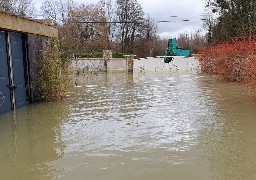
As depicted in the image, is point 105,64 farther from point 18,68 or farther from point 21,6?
point 18,68

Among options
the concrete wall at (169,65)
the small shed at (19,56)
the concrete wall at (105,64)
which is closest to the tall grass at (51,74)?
the small shed at (19,56)

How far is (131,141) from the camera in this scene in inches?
265

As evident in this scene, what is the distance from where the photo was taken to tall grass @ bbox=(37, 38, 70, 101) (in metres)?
12.0

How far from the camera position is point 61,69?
12.4 meters

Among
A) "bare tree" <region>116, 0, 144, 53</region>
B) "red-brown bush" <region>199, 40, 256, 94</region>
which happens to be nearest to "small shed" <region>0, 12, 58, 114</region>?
"red-brown bush" <region>199, 40, 256, 94</region>

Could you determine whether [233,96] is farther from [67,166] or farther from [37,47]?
[67,166]

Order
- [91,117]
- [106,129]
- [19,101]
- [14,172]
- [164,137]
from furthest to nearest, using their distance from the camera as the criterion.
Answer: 1. [19,101]
2. [91,117]
3. [106,129]
4. [164,137]
5. [14,172]

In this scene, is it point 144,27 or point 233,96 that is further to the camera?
point 144,27

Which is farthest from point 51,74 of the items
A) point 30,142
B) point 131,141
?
point 131,141

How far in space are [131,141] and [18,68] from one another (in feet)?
19.1

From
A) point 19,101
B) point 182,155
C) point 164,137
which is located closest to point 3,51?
point 19,101

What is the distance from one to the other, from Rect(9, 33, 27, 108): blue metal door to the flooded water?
0.48 metres

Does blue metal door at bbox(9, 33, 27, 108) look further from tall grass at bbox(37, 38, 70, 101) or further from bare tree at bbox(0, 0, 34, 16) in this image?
bare tree at bbox(0, 0, 34, 16)

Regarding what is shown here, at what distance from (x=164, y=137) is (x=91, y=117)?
2.82m
